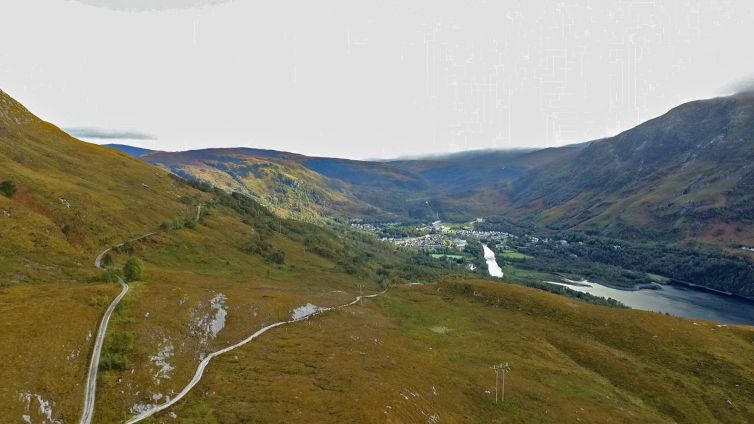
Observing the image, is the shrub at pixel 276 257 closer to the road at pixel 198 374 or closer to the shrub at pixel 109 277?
the road at pixel 198 374

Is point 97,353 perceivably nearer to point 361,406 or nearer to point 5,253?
point 361,406

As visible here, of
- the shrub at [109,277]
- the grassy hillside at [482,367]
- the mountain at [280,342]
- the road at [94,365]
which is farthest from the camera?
the shrub at [109,277]

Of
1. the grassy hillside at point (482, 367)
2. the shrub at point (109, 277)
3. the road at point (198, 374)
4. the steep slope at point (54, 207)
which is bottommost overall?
the grassy hillside at point (482, 367)

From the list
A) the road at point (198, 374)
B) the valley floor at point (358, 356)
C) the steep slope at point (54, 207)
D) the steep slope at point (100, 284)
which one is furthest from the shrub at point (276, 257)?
the road at point (198, 374)

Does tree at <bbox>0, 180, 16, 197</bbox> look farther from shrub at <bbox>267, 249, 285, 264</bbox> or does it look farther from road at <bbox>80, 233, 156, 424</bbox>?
shrub at <bbox>267, 249, 285, 264</bbox>

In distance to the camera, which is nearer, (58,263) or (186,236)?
(58,263)

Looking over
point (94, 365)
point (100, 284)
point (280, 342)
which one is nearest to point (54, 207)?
point (100, 284)

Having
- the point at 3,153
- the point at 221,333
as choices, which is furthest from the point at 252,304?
the point at 3,153

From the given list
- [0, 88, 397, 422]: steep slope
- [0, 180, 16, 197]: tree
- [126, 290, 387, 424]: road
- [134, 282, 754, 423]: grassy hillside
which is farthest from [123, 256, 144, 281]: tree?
[0, 180, 16, 197]: tree
